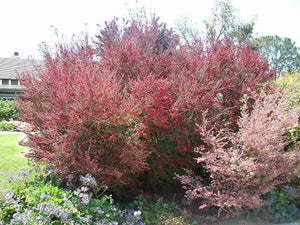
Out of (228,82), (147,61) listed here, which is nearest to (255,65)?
(228,82)

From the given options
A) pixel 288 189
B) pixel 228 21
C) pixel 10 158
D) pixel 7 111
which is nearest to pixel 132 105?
pixel 288 189

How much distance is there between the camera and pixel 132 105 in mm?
4336

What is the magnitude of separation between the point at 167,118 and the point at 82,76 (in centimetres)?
150

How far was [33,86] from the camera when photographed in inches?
216

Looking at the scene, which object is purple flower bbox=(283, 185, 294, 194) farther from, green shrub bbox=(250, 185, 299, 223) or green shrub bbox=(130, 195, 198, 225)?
green shrub bbox=(130, 195, 198, 225)

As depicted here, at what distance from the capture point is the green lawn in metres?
5.90

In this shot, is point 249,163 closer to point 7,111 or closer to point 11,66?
point 7,111

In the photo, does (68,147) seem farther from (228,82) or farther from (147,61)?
(228,82)

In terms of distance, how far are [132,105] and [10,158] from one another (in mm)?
4294

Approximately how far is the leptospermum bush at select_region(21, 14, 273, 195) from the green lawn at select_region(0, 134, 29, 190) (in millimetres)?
1331

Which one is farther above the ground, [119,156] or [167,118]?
[167,118]

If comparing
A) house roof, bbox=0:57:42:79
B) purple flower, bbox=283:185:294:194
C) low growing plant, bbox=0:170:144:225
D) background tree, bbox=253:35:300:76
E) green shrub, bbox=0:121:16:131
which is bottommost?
green shrub, bbox=0:121:16:131

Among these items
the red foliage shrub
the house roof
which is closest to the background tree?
the house roof

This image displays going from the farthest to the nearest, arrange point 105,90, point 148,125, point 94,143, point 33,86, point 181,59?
point 181,59 < point 33,86 < point 148,125 < point 94,143 < point 105,90
